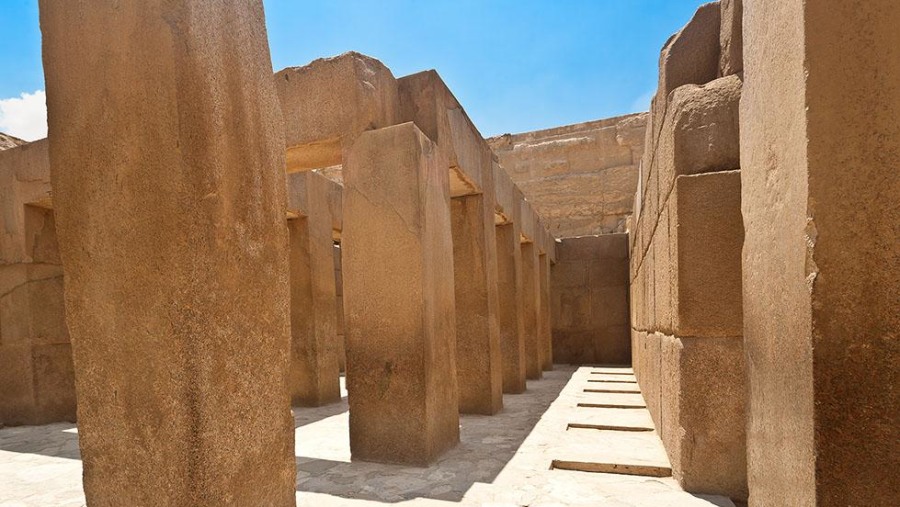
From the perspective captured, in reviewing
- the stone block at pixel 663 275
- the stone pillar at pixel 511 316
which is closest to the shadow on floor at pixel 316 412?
the stone pillar at pixel 511 316

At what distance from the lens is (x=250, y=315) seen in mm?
1931

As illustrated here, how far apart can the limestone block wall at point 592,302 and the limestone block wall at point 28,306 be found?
922 centimetres

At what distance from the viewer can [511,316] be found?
24.4 ft

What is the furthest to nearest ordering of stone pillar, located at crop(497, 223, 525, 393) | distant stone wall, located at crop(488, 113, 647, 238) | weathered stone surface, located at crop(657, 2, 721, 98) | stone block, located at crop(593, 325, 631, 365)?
distant stone wall, located at crop(488, 113, 647, 238), stone block, located at crop(593, 325, 631, 365), stone pillar, located at crop(497, 223, 525, 393), weathered stone surface, located at crop(657, 2, 721, 98)

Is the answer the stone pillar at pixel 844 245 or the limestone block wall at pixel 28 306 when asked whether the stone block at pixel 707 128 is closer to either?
the stone pillar at pixel 844 245

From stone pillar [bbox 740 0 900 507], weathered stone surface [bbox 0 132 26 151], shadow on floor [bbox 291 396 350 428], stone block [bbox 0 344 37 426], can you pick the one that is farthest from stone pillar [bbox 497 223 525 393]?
weathered stone surface [bbox 0 132 26 151]

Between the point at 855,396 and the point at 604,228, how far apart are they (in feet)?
48.0

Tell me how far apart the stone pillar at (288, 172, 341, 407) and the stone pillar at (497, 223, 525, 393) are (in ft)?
8.47

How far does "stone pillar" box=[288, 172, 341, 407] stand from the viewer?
696cm

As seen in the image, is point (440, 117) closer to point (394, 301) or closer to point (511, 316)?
point (394, 301)

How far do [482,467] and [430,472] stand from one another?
416 mm

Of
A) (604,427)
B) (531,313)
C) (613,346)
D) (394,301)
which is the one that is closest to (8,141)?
(394,301)

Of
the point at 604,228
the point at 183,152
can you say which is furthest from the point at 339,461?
the point at 604,228

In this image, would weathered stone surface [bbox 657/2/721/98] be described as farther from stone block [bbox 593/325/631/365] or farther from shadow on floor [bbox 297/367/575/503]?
stone block [bbox 593/325/631/365]
